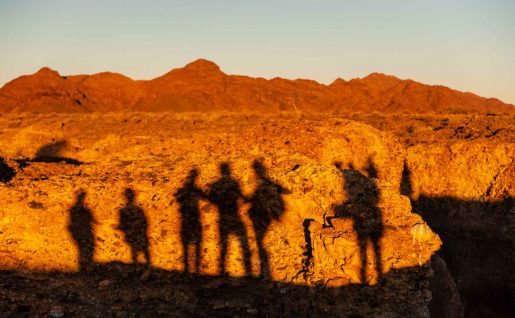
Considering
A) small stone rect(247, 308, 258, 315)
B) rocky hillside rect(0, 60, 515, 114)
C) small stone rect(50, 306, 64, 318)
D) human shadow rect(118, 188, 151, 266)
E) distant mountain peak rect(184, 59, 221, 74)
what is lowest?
small stone rect(247, 308, 258, 315)

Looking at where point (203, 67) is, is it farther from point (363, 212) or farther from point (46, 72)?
point (363, 212)

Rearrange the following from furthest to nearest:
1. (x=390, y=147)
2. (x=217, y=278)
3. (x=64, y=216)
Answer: (x=390, y=147) < (x=64, y=216) < (x=217, y=278)

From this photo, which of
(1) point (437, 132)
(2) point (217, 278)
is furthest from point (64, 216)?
(1) point (437, 132)

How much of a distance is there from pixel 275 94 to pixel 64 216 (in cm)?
6792

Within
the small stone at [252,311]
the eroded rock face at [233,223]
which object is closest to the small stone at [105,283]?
the eroded rock face at [233,223]

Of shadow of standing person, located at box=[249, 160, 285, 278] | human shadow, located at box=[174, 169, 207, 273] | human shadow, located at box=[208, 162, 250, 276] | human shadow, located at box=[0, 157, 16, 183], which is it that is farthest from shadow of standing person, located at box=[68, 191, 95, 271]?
human shadow, located at box=[0, 157, 16, 183]

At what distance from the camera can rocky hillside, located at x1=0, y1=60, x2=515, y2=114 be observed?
70.4 meters

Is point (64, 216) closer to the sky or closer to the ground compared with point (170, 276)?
closer to the sky

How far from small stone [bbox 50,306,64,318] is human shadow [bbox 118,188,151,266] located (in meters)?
1.62

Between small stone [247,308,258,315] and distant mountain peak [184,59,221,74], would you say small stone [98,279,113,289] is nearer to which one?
small stone [247,308,258,315]

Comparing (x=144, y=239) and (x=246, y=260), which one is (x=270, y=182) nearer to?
(x=246, y=260)

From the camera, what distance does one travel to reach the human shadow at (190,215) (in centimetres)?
927

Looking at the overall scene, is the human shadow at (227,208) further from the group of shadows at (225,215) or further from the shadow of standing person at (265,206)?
the shadow of standing person at (265,206)

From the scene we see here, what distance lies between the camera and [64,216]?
31.3 ft
